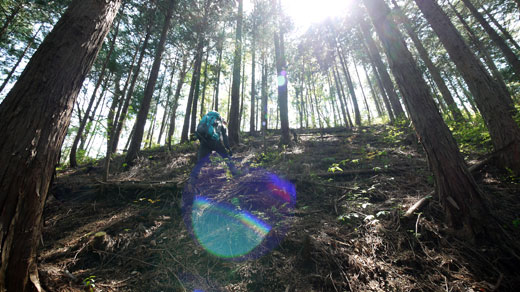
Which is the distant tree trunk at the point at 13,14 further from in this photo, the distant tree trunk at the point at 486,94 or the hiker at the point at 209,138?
the distant tree trunk at the point at 486,94

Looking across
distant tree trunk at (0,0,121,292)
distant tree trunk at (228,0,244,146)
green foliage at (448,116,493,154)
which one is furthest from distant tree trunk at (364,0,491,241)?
distant tree trunk at (228,0,244,146)

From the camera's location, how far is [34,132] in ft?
4.72

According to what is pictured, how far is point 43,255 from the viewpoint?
2.15 metres

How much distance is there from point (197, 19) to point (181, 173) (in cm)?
853

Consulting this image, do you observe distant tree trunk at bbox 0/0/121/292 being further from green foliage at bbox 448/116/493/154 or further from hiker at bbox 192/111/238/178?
green foliage at bbox 448/116/493/154

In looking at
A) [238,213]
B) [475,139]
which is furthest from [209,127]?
[475,139]

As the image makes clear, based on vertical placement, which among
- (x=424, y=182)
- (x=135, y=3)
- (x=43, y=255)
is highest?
(x=135, y=3)

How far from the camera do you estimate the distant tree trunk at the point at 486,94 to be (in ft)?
10.0

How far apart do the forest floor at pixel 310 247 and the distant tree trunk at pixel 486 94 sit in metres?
0.45

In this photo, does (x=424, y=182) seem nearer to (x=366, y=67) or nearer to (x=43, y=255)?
(x=43, y=255)

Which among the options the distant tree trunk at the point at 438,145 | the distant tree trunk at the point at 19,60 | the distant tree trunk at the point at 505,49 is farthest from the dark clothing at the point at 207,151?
the distant tree trunk at the point at 19,60

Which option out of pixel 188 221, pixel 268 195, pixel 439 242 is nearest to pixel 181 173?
pixel 188 221

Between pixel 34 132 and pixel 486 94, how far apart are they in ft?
21.9

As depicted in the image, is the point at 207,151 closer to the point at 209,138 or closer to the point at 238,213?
the point at 209,138
